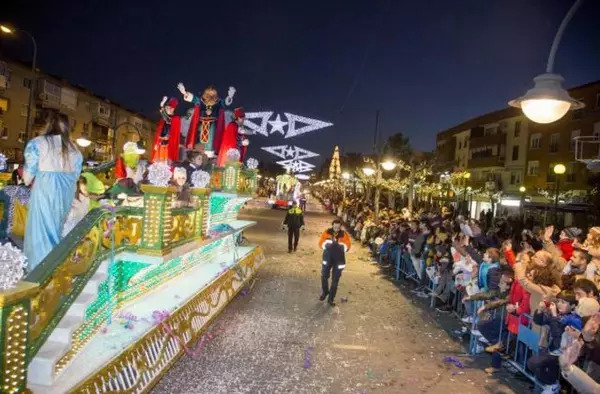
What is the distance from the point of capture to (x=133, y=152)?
8.13m

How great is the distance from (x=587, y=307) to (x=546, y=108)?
2342mm

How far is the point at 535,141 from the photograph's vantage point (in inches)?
1714

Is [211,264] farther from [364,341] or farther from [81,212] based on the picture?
[81,212]

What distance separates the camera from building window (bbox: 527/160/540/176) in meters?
43.2

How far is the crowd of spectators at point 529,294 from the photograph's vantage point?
210 inches

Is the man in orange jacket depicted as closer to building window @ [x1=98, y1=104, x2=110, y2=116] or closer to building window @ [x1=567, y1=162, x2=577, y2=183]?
building window @ [x1=567, y1=162, x2=577, y2=183]

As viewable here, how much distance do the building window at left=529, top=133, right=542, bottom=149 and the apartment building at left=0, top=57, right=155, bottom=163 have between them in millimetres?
33732

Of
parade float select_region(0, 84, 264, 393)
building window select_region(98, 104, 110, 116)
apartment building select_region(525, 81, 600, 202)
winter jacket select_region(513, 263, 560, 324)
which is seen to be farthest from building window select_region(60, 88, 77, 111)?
winter jacket select_region(513, 263, 560, 324)

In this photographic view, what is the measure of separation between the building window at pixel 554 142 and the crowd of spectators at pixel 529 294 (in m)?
32.0

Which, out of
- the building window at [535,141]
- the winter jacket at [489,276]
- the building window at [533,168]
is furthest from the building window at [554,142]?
the winter jacket at [489,276]

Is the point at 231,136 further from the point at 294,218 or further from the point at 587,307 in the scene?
the point at 587,307

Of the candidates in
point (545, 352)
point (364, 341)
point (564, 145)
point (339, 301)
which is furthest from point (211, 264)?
point (564, 145)

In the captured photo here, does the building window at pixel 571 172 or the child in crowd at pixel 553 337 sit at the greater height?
the building window at pixel 571 172

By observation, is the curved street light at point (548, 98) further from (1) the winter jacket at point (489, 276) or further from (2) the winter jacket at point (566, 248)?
(2) the winter jacket at point (566, 248)
